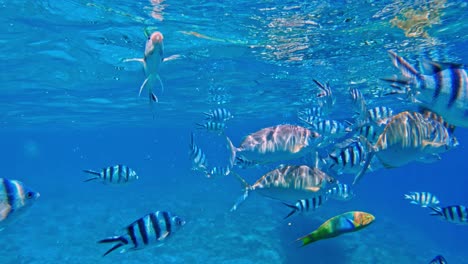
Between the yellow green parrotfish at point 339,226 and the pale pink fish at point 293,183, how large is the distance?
231cm

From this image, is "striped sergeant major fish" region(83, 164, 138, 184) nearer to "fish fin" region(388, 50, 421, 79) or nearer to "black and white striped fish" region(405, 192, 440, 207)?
"fish fin" region(388, 50, 421, 79)

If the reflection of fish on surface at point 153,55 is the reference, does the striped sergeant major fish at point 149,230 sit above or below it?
below

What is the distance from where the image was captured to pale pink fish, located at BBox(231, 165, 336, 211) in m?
5.56

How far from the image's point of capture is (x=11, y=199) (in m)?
4.10

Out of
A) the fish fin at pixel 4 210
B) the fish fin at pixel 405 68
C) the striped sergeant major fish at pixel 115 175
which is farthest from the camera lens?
the striped sergeant major fish at pixel 115 175

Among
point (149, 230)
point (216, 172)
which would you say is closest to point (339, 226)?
point (149, 230)

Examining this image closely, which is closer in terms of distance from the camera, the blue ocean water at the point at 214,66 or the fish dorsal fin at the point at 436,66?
the fish dorsal fin at the point at 436,66

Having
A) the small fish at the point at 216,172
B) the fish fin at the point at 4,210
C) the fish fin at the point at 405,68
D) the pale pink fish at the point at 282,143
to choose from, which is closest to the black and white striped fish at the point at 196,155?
the small fish at the point at 216,172

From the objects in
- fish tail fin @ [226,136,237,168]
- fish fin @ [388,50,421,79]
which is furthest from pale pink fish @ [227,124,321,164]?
fish fin @ [388,50,421,79]

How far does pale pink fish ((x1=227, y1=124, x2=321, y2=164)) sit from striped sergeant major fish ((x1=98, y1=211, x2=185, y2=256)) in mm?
2053

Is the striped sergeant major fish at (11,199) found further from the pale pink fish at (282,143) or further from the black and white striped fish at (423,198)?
the black and white striped fish at (423,198)

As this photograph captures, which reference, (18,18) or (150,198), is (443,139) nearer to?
(18,18)

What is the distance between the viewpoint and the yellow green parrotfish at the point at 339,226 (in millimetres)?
2682

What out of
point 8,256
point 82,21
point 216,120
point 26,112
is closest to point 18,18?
point 82,21
